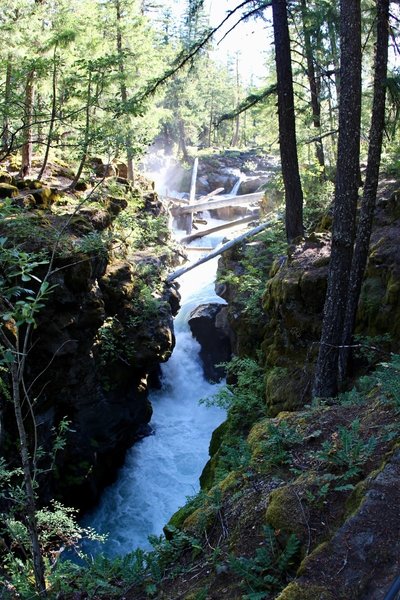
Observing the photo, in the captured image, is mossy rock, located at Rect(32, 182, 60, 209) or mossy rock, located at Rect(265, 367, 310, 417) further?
mossy rock, located at Rect(32, 182, 60, 209)

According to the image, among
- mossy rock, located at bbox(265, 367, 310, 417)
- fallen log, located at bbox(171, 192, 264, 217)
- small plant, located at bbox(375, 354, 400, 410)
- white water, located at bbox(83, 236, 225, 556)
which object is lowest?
white water, located at bbox(83, 236, 225, 556)

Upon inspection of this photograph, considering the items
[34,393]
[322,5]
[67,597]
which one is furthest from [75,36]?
[67,597]

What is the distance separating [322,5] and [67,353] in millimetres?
10819

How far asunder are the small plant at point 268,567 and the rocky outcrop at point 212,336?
12.6 m

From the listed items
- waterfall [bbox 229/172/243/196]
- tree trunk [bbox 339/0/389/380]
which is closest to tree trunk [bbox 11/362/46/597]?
tree trunk [bbox 339/0/389/380]

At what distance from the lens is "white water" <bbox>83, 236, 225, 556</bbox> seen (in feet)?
35.9

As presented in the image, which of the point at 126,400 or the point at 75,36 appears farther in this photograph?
the point at 126,400

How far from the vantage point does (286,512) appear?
3.60 meters

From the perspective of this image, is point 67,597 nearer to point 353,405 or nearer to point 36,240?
point 353,405

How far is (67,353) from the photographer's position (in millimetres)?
10453

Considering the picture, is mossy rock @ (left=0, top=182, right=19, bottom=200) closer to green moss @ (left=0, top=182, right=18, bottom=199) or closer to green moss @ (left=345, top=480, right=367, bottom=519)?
green moss @ (left=0, top=182, right=18, bottom=199)

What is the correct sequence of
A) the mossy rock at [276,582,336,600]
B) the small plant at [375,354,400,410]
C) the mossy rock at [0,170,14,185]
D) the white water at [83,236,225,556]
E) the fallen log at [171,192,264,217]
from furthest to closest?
1. the fallen log at [171,192,264,217]
2. the mossy rock at [0,170,14,185]
3. the white water at [83,236,225,556]
4. the small plant at [375,354,400,410]
5. the mossy rock at [276,582,336,600]

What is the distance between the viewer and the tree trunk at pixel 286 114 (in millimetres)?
8930

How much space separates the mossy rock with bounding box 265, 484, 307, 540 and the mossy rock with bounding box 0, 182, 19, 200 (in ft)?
32.8
